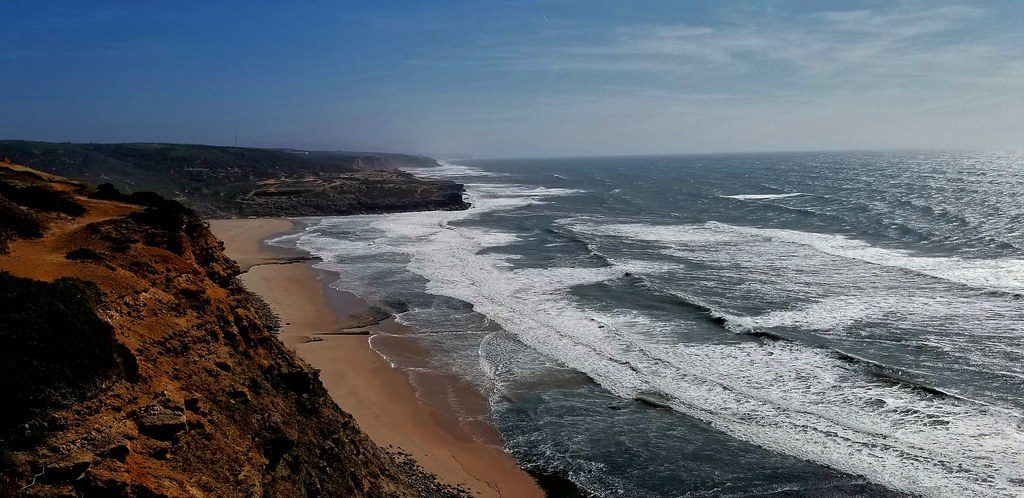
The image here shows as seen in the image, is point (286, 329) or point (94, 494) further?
point (286, 329)

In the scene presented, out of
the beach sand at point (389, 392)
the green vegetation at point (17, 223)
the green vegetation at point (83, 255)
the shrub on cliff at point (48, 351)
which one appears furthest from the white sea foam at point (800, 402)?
the green vegetation at point (17, 223)

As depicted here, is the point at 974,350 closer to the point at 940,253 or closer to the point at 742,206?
the point at 940,253

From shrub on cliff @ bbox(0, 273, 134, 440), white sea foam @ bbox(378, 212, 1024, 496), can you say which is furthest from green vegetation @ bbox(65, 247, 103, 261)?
white sea foam @ bbox(378, 212, 1024, 496)

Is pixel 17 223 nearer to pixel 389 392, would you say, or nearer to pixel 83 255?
pixel 83 255

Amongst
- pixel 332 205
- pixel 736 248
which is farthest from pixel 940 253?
pixel 332 205

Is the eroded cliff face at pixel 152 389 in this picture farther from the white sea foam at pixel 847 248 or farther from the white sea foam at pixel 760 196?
the white sea foam at pixel 760 196

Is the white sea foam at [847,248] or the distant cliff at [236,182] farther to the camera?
the distant cliff at [236,182]

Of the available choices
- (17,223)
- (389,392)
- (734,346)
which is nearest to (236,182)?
(389,392)
